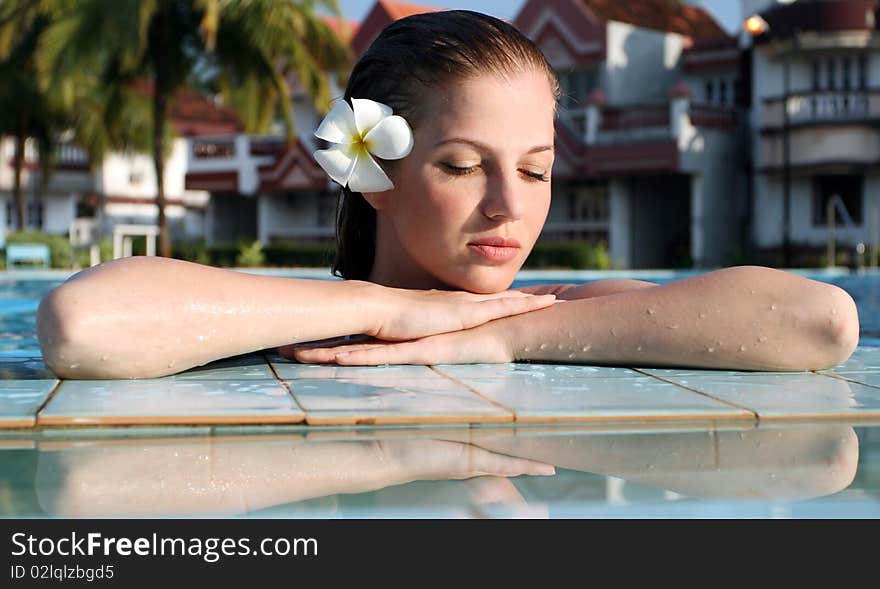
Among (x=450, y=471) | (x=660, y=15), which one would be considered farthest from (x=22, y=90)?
(x=450, y=471)

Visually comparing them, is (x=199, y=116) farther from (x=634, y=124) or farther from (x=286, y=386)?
(x=286, y=386)

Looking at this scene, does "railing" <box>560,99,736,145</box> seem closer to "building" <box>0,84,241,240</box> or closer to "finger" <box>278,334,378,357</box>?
"building" <box>0,84,241,240</box>

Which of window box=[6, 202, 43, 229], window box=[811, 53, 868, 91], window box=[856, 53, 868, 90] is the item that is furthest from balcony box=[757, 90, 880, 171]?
window box=[6, 202, 43, 229]

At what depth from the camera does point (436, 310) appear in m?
3.17

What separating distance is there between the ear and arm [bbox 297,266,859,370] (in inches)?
19.9

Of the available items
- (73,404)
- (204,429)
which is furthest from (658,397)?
(73,404)

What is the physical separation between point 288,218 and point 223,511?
2932 cm

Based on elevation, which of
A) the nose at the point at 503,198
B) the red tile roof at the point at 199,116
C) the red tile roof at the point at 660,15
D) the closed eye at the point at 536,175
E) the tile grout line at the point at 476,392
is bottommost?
the tile grout line at the point at 476,392

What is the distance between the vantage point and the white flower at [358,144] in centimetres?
329

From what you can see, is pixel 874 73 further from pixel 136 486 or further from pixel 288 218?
pixel 136 486

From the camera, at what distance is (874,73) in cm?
2398

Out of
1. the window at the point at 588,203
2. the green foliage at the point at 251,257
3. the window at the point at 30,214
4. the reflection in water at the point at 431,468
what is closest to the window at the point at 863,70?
the window at the point at 588,203

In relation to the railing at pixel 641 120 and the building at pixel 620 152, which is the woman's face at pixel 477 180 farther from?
the railing at pixel 641 120
